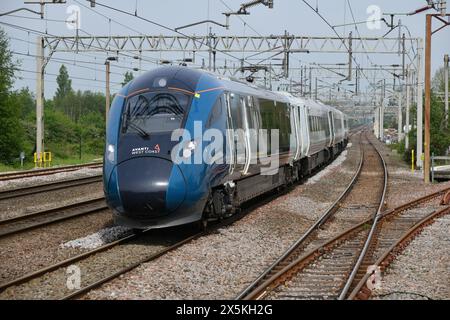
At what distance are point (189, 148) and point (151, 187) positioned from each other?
3.23 feet

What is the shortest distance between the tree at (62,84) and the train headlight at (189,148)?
103 metres

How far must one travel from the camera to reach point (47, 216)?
Result: 14.6 metres

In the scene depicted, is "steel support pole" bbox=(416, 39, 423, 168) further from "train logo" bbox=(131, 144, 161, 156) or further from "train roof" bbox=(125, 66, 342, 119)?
"train logo" bbox=(131, 144, 161, 156)

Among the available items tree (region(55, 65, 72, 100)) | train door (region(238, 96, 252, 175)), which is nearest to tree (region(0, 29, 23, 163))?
train door (region(238, 96, 252, 175))

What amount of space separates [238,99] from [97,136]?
146 feet

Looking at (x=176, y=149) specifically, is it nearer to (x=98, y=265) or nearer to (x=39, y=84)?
(x=98, y=265)

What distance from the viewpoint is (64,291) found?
784 centimetres

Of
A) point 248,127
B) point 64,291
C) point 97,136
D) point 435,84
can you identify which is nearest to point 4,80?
point 97,136

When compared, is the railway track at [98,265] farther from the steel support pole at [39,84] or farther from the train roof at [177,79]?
the steel support pole at [39,84]

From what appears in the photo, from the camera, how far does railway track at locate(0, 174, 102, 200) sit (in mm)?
18578

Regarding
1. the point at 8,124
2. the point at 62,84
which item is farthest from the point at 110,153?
the point at 62,84

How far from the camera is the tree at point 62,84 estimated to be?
363 feet

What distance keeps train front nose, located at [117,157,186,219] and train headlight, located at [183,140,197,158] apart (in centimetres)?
33

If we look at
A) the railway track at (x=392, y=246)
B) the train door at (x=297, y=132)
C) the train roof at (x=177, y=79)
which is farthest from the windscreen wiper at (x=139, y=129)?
the train door at (x=297, y=132)
